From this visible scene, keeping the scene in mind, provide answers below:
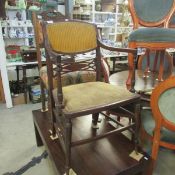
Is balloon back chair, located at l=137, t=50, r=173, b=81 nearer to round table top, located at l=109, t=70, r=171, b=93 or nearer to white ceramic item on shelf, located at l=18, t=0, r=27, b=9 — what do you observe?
round table top, located at l=109, t=70, r=171, b=93

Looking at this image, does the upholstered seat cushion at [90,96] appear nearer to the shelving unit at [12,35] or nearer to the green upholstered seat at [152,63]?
the green upholstered seat at [152,63]

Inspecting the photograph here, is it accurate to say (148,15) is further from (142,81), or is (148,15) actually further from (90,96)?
(90,96)

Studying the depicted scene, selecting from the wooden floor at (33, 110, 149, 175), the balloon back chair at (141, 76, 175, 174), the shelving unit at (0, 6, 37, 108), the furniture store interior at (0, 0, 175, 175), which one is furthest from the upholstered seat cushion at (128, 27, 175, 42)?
the shelving unit at (0, 6, 37, 108)

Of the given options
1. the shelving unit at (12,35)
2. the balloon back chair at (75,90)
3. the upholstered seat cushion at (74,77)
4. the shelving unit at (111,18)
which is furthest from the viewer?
the shelving unit at (111,18)

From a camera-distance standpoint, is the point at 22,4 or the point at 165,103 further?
the point at 22,4

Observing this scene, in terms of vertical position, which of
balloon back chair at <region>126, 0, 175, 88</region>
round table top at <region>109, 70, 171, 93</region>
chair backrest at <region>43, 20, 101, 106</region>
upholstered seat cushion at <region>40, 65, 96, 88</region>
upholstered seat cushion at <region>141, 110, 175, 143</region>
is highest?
balloon back chair at <region>126, 0, 175, 88</region>

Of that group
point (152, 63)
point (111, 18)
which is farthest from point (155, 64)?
point (111, 18)

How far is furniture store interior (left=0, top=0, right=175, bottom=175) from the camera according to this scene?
1.08 meters

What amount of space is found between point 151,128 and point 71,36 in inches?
34.3

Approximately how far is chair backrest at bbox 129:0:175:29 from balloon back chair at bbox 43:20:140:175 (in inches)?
24.7

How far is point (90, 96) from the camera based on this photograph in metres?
1.10

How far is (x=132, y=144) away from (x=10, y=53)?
2.08 m

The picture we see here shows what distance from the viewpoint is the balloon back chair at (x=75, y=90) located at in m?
1.00

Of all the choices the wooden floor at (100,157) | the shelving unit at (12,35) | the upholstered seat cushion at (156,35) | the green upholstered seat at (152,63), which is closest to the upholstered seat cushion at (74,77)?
the wooden floor at (100,157)
